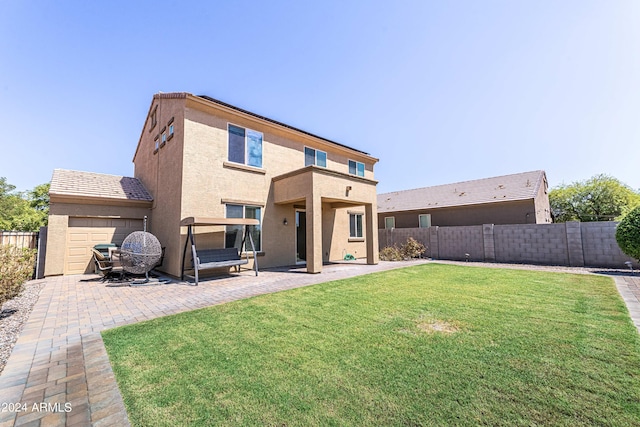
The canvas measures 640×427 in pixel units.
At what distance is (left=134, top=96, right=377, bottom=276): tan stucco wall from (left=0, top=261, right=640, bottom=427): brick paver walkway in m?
2.59

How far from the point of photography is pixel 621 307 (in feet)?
16.8

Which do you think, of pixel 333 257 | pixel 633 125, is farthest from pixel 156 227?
pixel 633 125

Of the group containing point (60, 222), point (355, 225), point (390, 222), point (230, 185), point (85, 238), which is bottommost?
point (85, 238)

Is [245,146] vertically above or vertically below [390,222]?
above

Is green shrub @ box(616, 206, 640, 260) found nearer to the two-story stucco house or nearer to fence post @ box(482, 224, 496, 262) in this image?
fence post @ box(482, 224, 496, 262)

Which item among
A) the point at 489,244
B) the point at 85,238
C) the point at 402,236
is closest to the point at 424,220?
the point at 402,236

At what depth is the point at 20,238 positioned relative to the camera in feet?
33.3

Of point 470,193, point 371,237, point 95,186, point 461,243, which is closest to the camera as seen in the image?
point 95,186

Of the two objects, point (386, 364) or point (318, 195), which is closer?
point (386, 364)

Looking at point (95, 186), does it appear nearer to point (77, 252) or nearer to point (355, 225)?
point (77, 252)

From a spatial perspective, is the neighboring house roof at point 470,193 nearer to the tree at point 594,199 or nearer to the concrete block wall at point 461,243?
the concrete block wall at point 461,243

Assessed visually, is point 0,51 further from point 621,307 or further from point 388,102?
point 621,307

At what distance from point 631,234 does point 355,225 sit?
36.1ft

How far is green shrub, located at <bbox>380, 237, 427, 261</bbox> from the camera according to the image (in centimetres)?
1495
